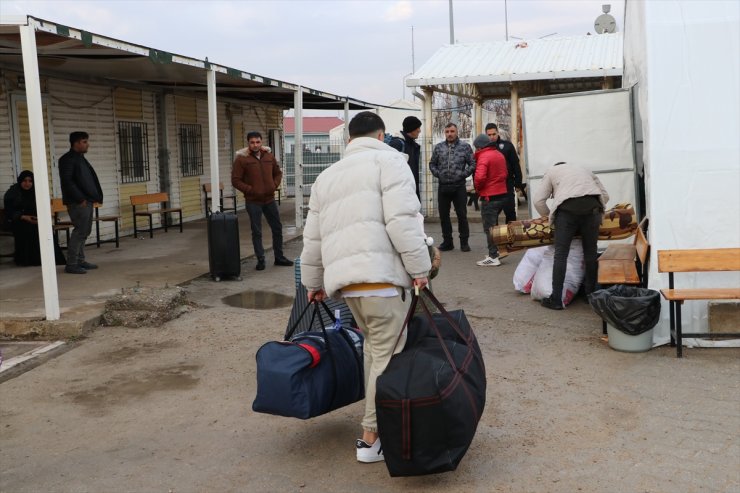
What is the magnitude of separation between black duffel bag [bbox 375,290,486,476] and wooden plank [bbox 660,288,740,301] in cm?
278

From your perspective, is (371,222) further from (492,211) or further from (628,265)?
(492,211)

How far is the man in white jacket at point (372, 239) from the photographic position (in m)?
4.02

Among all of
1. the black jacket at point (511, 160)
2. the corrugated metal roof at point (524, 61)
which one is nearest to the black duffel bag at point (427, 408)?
the black jacket at point (511, 160)

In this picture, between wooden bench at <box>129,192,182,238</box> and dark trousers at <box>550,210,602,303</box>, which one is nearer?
dark trousers at <box>550,210,602,303</box>

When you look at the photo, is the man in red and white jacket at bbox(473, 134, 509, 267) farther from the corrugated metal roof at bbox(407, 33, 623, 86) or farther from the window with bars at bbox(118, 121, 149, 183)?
the window with bars at bbox(118, 121, 149, 183)

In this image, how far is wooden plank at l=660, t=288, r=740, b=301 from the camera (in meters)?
6.13

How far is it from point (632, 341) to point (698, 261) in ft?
2.63

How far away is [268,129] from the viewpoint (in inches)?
870


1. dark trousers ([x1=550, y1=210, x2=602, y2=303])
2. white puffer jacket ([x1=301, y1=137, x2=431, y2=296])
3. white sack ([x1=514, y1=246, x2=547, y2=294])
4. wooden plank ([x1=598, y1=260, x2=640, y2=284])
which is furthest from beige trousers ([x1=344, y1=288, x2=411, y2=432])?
white sack ([x1=514, y1=246, x2=547, y2=294])

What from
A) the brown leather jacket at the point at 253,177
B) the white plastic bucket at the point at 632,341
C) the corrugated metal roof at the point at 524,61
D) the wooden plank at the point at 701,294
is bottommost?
the white plastic bucket at the point at 632,341

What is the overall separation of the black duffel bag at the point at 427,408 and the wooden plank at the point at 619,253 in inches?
154

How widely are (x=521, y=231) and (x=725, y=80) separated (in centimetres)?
265

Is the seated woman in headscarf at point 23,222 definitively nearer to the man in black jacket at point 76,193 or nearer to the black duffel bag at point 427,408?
the man in black jacket at point 76,193

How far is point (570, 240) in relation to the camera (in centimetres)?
798
